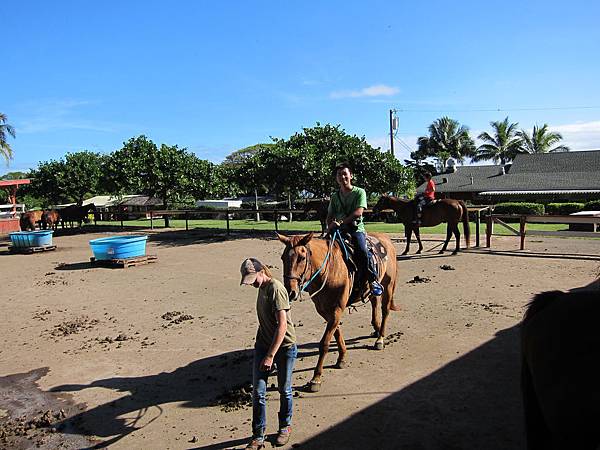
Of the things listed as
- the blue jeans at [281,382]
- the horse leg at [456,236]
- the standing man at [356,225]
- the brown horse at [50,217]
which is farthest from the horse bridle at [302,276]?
the brown horse at [50,217]

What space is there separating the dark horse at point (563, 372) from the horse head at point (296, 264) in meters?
2.12

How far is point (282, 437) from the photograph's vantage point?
13.0 ft

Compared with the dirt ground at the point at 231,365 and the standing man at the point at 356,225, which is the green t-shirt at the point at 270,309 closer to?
the dirt ground at the point at 231,365

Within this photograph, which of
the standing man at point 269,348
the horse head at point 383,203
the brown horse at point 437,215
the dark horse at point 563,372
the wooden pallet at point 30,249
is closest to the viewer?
the dark horse at point 563,372

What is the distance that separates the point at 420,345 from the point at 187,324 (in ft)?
13.1

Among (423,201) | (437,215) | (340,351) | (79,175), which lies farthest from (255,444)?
(79,175)

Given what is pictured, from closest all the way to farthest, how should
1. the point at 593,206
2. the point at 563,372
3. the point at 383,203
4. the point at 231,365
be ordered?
the point at 563,372, the point at 231,365, the point at 383,203, the point at 593,206

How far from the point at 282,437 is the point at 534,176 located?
39.3m

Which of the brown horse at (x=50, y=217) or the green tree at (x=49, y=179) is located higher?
the green tree at (x=49, y=179)

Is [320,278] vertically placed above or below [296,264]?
below

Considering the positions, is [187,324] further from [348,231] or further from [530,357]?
[530,357]

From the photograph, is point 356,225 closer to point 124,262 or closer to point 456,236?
point 456,236

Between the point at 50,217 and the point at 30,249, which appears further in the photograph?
the point at 50,217

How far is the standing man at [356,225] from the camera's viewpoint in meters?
5.65
